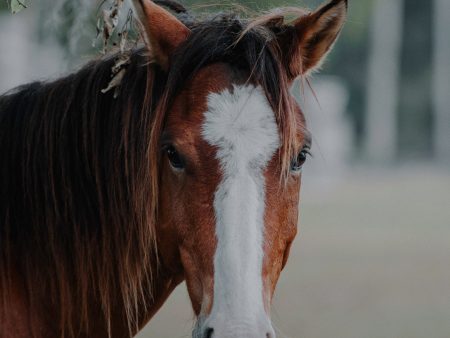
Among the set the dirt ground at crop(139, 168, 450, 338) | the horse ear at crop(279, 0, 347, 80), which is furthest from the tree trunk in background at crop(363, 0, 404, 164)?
the horse ear at crop(279, 0, 347, 80)

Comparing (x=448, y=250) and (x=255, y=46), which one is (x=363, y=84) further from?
(x=255, y=46)

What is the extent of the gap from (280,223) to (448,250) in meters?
14.9

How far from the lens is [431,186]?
100 ft

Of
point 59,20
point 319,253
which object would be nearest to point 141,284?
point 59,20

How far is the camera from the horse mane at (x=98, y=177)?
395 cm

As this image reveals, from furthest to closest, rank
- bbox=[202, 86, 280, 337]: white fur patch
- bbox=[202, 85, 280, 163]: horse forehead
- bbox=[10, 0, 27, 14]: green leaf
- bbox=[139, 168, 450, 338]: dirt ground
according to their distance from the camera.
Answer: bbox=[139, 168, 450, 338]: dirt ground, bbox=[10, 0, 27, 14]: green leaf, bbox=[202, 85, 280, 163]: horse forehead, bbox=[202, 86, 280, 337]: white fur patch

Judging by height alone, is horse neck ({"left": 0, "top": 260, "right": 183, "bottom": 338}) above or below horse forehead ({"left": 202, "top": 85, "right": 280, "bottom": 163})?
below

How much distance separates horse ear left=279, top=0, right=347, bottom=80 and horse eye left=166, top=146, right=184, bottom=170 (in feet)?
2.13

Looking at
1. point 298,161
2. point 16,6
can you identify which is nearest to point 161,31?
point 298,161

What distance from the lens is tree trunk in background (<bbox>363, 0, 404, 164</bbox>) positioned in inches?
1832

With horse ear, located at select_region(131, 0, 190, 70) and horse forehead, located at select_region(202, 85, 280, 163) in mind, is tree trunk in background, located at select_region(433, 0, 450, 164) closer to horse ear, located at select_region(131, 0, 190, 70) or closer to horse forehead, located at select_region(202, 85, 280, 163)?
horse ear, located at select_region(131, 0, 190, 70)

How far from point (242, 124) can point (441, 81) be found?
43.9m

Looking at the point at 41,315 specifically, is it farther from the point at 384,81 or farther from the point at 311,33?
the point at 384,81

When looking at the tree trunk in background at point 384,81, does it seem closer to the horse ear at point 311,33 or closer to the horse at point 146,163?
the horse ear at point 311,33
